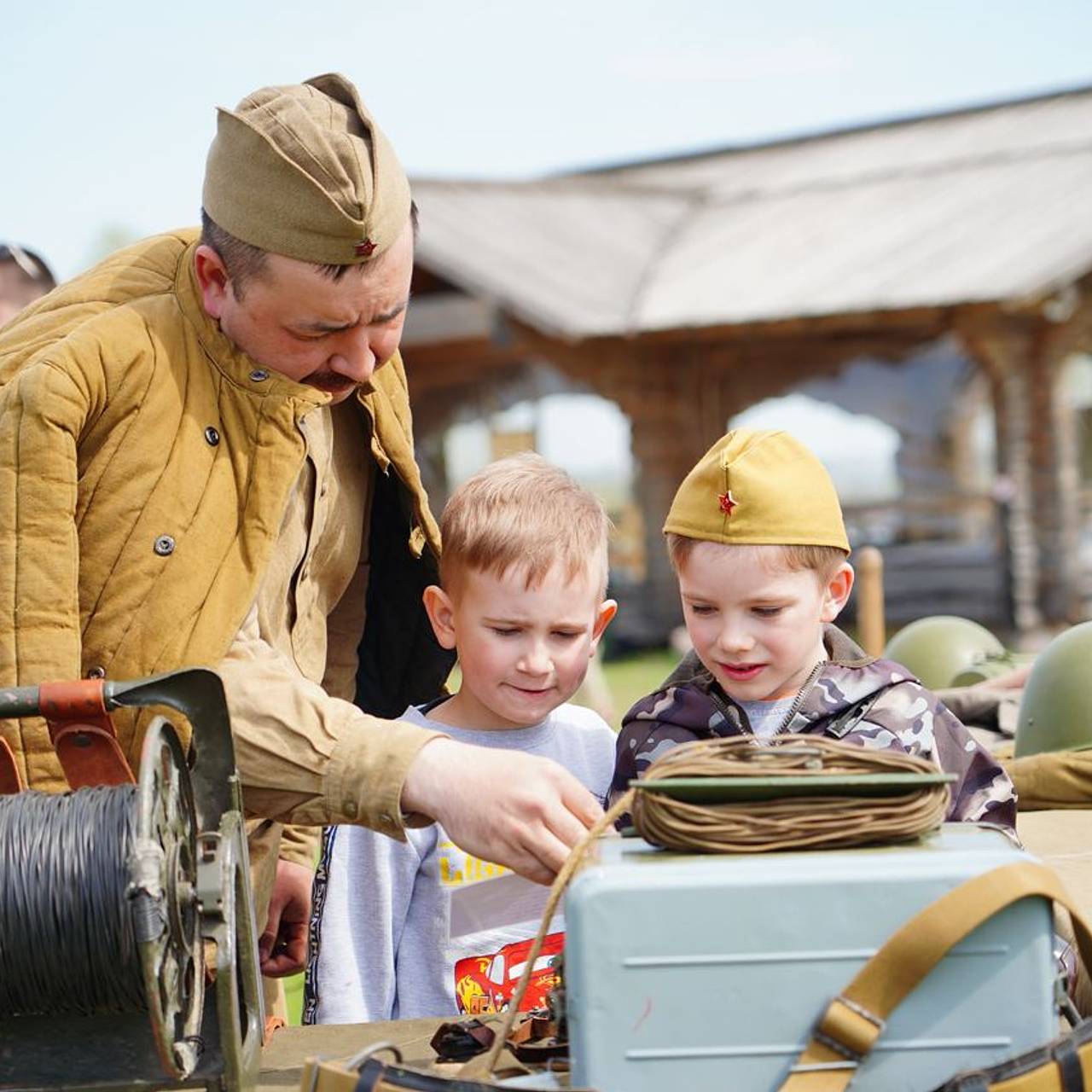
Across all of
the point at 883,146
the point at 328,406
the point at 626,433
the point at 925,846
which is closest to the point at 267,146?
the point at 328,406

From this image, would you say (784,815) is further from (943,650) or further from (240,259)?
(943,650)

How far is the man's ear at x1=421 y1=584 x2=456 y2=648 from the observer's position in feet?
10.7

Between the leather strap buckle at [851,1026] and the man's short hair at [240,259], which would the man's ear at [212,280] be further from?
the leather strap buckle at [851,1026]

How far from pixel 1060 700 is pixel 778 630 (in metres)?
1.60

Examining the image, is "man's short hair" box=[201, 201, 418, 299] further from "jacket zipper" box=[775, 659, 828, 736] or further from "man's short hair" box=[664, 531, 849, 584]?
"jacket zipper" box=[775, 659, 828, 736]

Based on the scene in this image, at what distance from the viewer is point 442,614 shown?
3295mm

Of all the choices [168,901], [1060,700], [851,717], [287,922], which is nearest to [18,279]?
[287,922]

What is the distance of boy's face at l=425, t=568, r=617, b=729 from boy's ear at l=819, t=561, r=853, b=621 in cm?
44

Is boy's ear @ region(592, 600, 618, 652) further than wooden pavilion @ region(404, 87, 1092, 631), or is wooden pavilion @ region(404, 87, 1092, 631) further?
wooden pavilion @ region(404, 87, 1092, 631)

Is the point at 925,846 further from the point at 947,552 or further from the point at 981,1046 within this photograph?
the point at 947,552

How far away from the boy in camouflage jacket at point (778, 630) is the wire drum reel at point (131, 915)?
100 centimetres

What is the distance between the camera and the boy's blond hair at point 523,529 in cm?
309

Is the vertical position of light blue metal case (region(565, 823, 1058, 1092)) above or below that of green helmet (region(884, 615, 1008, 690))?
above

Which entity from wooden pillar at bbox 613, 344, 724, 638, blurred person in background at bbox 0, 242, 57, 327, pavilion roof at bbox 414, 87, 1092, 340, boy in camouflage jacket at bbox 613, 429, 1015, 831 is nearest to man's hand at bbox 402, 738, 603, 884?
boy in camouflage jacket at bbox 613, 429, 1015, 831
